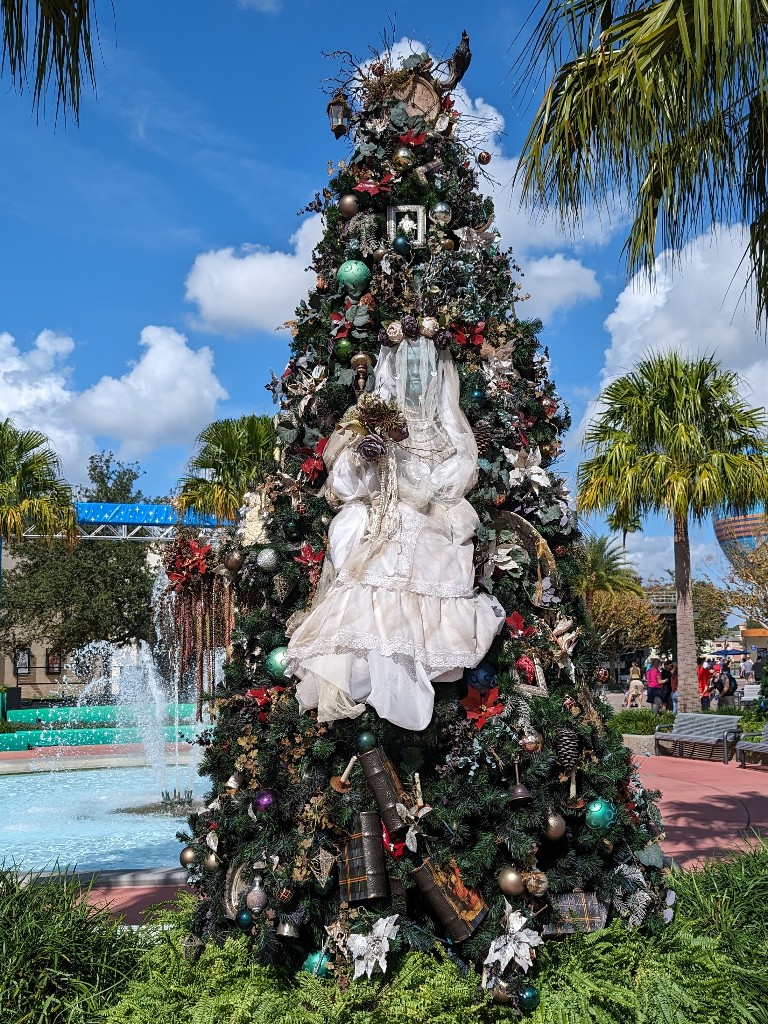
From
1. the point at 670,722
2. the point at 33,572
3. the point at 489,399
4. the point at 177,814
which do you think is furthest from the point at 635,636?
the point at 489,399

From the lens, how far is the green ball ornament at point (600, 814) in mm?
4004

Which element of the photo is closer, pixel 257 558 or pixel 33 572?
pixel 257 558

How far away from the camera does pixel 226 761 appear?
14.9 ft

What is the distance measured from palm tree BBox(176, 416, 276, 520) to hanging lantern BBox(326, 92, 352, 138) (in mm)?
10668

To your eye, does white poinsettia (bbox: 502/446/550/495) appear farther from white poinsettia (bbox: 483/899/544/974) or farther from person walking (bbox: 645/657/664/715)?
person walking (bbox: 645/657/664/715)

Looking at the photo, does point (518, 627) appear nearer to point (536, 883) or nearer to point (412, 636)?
point (412, 636)

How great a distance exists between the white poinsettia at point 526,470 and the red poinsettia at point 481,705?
41.7 inches

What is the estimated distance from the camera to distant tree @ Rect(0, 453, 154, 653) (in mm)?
27766

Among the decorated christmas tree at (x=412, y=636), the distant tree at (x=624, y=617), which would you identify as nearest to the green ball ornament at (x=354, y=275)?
the decorated christmas tree at (x=412, y=636)

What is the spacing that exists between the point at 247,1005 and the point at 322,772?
98 centimetres

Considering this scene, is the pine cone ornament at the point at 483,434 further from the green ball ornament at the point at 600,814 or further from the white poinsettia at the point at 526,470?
the green ball ornament at the point at 600,814

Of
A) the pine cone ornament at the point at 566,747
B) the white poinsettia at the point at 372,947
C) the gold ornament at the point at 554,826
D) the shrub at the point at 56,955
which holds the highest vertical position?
the pine cone ornament at the point at 566,747

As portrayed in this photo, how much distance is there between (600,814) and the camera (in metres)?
4.00

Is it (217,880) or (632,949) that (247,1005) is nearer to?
(217,880)
